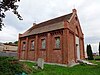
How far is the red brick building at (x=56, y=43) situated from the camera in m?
20.8

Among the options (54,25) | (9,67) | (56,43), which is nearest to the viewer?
(9,67)

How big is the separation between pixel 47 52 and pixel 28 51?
20.0 feet

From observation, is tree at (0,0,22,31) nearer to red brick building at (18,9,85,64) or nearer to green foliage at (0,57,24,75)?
green foliage at (0,57,24,75)

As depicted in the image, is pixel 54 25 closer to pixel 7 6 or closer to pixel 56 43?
pixel 56 43

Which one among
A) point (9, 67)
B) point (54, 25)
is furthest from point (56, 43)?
point (9, 67)

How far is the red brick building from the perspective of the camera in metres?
20.8

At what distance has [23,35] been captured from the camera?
29828mm

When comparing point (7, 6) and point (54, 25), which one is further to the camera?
point (54, 25)

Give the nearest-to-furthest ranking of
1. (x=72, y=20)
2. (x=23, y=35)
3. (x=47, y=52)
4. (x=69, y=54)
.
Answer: (x=69, y=54) → (x=47, y=52) → (x=72, y=20) → (x=23, y=35)

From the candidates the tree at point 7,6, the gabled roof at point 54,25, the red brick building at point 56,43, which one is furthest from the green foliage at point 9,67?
the gabled roof at point 54,25

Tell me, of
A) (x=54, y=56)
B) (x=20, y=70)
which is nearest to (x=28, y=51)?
(x=54, y=56)

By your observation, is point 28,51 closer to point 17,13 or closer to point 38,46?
point 38,46

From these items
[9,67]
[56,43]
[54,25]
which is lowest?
[9,67]

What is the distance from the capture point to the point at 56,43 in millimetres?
22266
